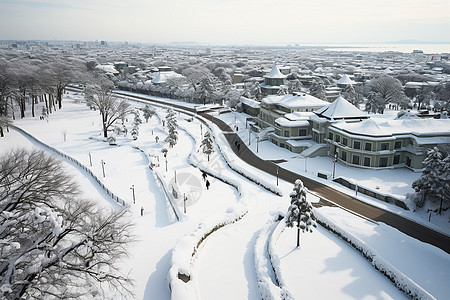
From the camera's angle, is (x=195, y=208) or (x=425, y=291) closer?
(x=425, y=291)

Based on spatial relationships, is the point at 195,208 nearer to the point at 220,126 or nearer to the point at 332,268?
the point at 332,268

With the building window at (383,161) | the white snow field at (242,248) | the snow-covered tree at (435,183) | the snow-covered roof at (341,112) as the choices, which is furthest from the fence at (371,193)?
the snow-covered roof at (341,112)

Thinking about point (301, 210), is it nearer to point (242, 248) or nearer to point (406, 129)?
point (242, 248)

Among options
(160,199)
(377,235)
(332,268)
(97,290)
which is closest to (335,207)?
(377,235)

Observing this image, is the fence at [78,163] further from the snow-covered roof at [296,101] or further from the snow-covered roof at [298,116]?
the snow-covered roof at [296,101]

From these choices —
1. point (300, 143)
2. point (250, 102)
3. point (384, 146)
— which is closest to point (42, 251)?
point (384, 146)

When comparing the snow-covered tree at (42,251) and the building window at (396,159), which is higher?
the snow-covered tree at (42,251)

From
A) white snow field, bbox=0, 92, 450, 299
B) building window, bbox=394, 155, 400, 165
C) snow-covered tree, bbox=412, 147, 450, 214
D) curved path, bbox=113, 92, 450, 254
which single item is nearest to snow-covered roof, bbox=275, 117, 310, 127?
curved path, bbox=113, 92, 450, 254
